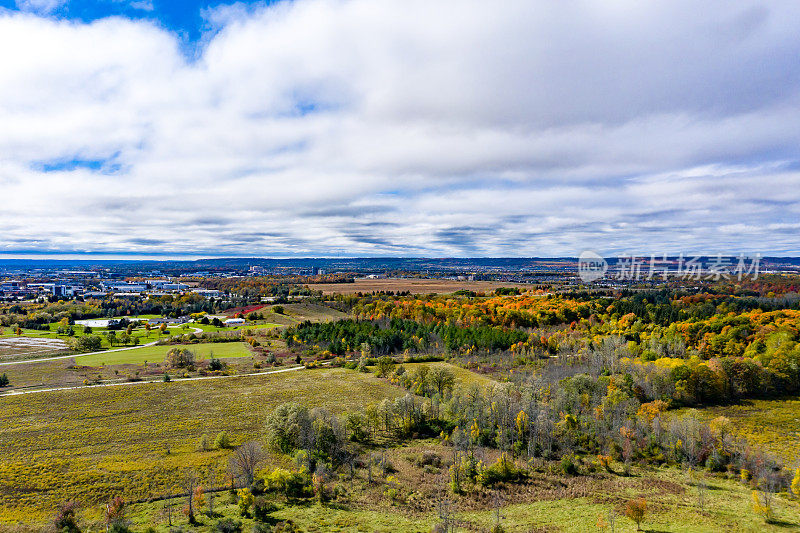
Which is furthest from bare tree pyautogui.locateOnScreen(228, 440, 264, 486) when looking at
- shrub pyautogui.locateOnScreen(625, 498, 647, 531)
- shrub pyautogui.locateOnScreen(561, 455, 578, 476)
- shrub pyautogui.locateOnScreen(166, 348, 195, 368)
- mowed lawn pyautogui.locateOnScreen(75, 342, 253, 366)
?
mowed lawn pyautogui.locateOnScreen(75, 342, 253, 366)

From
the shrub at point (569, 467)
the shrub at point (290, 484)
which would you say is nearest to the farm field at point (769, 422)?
the shrub at point (569, 467)

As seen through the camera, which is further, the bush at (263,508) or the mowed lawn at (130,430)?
the mowed lawn at (130,430)

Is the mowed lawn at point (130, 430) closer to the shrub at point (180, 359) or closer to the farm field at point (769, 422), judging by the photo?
the shrub at point (180, 359)

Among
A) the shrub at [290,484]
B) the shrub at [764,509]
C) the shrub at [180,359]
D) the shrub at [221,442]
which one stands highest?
the shrub at [764,509]

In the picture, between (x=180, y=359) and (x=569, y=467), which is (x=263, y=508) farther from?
(x=180, y=359)

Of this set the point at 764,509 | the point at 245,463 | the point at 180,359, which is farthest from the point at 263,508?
the point at 180,359

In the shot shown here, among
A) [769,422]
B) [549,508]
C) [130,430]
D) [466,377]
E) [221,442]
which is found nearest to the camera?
[549,508]
